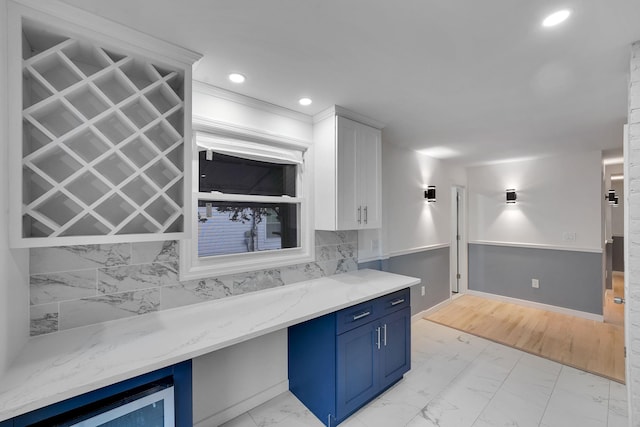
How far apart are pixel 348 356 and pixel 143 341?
132 centimetres

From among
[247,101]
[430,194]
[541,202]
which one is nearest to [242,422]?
[247,101]

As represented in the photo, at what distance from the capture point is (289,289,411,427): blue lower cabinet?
1963 mm

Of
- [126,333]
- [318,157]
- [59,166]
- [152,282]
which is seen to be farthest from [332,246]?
[59,166]

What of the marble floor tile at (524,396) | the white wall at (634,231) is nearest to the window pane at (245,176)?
the white wall at (634,231)

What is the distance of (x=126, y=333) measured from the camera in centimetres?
148

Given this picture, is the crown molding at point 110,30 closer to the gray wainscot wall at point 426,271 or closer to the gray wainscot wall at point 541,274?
the gray wainscot wall at point 426,271

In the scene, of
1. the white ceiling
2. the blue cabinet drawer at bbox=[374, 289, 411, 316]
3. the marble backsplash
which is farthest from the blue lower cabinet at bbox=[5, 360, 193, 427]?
the white ceiling

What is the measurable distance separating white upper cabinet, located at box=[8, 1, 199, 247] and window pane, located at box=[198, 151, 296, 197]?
0.42 metres

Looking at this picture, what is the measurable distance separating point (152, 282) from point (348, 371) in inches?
58.1

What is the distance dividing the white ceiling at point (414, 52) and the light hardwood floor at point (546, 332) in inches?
94.9

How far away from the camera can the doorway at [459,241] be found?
5137mm

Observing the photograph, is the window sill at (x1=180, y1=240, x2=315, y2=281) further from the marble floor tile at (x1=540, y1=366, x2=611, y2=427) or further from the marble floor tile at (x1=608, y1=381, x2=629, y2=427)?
the marble floor tile at (x1=608, y1=381, x2=629, y2=427)

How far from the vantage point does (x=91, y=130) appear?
1.34 m

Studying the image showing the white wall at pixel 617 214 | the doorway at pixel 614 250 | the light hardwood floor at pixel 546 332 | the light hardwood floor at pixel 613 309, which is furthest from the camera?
the white wall at pixel 617 214
